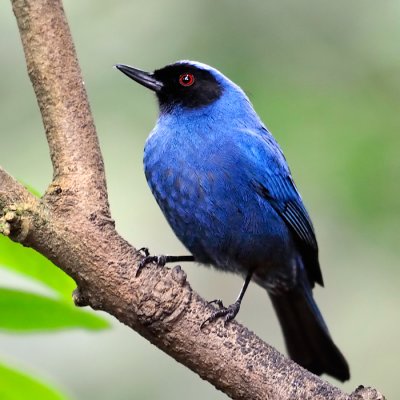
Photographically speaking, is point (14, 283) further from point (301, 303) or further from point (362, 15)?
point (362, 15)

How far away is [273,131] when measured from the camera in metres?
4.30

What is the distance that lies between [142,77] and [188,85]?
1.04ft

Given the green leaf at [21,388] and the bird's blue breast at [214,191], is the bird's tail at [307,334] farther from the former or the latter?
the green leaf at [21,388]

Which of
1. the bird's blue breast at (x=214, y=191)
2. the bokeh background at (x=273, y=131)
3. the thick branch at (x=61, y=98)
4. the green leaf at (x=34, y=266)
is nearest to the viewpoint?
the green leaf at (x=34, y=266)

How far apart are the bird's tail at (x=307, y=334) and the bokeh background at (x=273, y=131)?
1.34 ft

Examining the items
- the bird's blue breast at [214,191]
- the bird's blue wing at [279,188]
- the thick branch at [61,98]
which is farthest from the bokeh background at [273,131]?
the thick branch at [61,98]

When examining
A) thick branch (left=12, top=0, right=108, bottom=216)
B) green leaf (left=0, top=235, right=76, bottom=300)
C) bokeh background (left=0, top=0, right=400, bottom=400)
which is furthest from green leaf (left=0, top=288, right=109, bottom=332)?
bokeh background (left=0, top=0, right=400, bottom=400)

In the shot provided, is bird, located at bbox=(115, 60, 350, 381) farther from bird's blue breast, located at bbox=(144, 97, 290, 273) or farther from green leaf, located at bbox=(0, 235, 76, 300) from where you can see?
green leaf, located at bbox=(0, 235, 76, 300)

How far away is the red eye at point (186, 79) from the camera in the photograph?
4.59 meters

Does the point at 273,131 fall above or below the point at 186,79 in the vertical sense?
below

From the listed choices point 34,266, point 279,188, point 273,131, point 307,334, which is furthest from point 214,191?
point 34,266

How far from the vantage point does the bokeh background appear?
13.4 ft

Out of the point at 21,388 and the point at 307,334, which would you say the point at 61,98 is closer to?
the point at 21,388

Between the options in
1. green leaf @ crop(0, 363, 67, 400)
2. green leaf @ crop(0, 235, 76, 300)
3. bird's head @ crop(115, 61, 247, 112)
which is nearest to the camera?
green leaf @ crop(0, 363, 67, 400)
